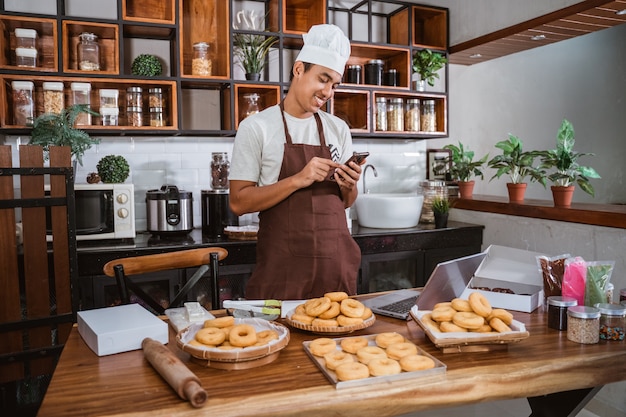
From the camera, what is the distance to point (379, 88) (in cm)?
419

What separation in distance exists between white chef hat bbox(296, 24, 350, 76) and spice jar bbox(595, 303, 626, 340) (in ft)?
4.32

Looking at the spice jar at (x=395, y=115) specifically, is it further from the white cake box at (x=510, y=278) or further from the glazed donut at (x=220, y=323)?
the glazed donut at (x=220, y=323)

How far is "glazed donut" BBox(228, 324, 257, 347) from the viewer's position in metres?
1.34

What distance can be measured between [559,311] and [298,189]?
3.54 ft

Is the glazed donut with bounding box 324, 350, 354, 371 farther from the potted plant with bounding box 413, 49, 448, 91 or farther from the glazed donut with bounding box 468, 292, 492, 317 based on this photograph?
the potted plant with bounding box 413, 49, 448, 91

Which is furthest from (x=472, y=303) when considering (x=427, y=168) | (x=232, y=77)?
(x=427, y=168)

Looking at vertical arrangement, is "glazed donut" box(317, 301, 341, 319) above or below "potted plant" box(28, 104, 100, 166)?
below

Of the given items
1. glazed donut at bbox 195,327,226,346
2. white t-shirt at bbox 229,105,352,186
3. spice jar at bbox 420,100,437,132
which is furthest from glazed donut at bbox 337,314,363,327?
spice jar at bbox 420,100,437,132

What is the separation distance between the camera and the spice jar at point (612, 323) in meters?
1.56

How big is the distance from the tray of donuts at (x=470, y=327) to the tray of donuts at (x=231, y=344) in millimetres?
408

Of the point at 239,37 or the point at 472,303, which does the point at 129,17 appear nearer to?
the point at 239,37

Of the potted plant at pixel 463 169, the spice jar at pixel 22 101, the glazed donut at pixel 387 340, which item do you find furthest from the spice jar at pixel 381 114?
the glazed donut at pixel 387 340

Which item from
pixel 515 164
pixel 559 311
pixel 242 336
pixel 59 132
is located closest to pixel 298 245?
pixel 242 336

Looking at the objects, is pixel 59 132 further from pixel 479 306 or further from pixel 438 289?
pixel 479 306
